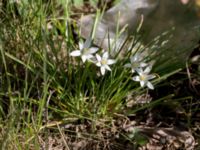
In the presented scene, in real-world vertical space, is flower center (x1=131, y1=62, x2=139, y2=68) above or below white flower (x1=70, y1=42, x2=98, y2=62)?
below

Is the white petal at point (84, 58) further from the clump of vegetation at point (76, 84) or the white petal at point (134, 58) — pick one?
the white petal at point (134, 58)

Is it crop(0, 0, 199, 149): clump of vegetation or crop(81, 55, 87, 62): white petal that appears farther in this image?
crop(0, 0, 199, 149): clump of vegetation

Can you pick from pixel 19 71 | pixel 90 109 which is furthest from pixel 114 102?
pixel 19 71

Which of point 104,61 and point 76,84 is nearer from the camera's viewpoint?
point 104,61

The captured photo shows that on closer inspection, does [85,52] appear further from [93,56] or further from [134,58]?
[134,58]

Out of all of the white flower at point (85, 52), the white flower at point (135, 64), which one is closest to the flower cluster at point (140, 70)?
the white flower at point (135, 64)

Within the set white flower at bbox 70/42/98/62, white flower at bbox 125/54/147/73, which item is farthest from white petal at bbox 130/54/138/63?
white flower at bbox 70/42/98/62

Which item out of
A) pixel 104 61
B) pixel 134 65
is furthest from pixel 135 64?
pixel 104 61

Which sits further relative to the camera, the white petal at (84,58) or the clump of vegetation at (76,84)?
the clump of vegetation at (76,84)

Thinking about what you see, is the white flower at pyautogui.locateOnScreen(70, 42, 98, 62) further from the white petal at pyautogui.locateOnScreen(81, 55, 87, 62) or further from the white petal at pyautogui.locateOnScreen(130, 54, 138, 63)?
the white petal at pyautogui.locateOnScreen(130, 54, 138, 63)

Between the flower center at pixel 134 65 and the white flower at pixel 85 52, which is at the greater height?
the white flower at pixel 85 52

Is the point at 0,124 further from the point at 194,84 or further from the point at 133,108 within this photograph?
the point at 194,84
